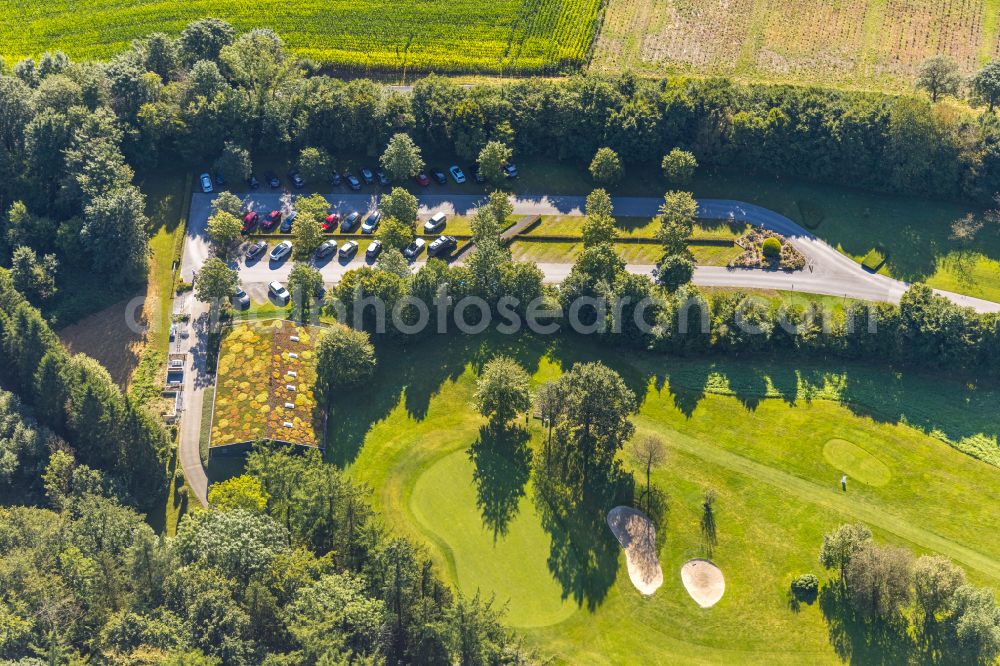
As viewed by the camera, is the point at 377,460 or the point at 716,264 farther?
the point at 716,264

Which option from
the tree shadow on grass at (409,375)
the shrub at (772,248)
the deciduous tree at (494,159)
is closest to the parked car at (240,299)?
the tree shadow on grass at (409,375)

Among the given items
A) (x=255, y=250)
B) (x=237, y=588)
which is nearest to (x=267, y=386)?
(x=255, y=250)

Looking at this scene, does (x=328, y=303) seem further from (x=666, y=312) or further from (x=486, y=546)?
(x=666, y=312)

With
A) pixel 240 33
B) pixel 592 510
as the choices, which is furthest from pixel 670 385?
pixel 240 33

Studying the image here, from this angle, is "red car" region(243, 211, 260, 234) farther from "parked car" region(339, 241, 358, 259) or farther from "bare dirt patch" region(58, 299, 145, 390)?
"bare dirt patch" region(58, 299, 145, 390)

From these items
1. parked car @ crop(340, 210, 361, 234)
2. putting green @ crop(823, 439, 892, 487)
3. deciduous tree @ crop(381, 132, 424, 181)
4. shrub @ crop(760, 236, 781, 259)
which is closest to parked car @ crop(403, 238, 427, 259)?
parked car @ crop(340, 210, 361, 234)

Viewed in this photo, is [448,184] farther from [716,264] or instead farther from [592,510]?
[592,510]
